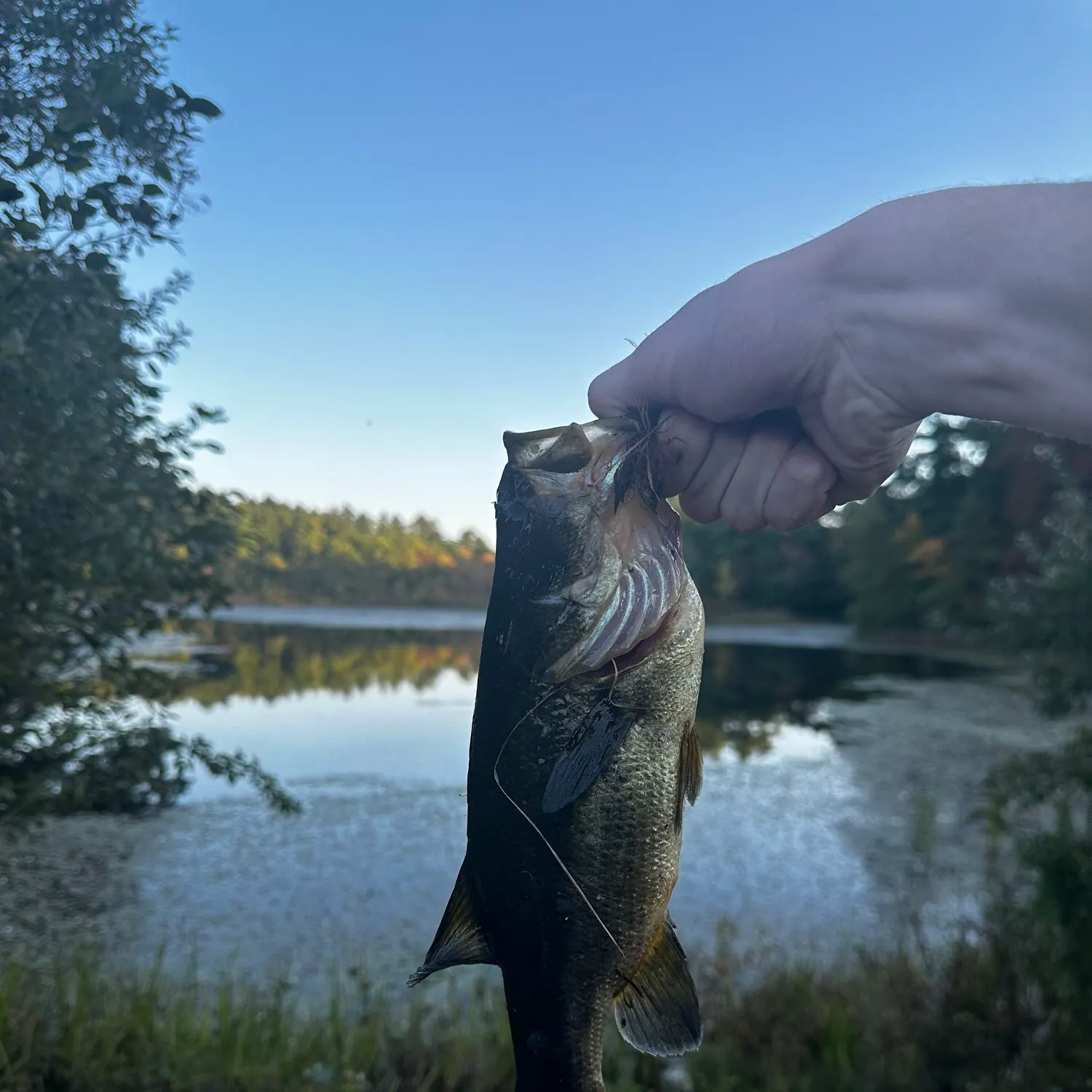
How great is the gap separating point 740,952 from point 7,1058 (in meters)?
4.94

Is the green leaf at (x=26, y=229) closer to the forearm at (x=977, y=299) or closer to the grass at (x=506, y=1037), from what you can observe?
the forearm at (x=977, y=299)

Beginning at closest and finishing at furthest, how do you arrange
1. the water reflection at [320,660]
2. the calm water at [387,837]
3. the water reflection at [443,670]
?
the calm water at [387,837] < the water reflection at [443,670] < the water reflection at [320,660]

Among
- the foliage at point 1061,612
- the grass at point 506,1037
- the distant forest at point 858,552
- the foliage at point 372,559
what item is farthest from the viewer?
the distant forest at point 858,552

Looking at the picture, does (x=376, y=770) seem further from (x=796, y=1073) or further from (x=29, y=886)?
(x=796, y=1073)

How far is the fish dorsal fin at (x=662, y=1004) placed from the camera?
1545 mm

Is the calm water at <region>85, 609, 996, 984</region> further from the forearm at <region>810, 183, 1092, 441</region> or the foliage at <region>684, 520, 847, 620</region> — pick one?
the foliage at <region>684, 520, 847, 620</region>

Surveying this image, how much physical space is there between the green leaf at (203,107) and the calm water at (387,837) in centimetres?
233

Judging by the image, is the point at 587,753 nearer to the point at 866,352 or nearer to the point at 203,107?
the point at 866,352

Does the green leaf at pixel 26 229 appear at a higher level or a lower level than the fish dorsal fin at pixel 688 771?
higher

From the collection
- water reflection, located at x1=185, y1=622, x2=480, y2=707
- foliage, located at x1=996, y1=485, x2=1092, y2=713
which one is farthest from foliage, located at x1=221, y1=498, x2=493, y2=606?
foliage, located at x1=996, y1=485, x2=1092, y2=713

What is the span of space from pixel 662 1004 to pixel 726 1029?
12.5ft

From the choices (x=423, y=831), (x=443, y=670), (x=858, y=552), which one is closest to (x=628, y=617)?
(x=423, y=831)

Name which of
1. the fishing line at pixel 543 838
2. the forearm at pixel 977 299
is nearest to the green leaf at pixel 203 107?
the forearm at pixel 977 299

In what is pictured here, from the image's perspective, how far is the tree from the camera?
2.65 metres
